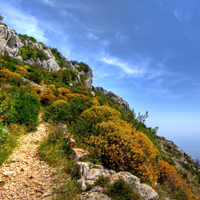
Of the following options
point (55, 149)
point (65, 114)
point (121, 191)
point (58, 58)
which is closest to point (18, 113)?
point (65, 114)

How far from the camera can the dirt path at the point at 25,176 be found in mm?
2994

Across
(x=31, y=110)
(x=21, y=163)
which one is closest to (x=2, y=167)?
(x=21, y=163)

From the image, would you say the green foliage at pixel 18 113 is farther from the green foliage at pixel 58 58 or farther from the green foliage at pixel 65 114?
the green foliage at pixel 58 58

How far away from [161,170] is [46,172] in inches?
249

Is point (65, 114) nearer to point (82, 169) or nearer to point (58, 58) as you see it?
point (82, 169)

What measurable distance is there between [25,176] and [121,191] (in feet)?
10.2

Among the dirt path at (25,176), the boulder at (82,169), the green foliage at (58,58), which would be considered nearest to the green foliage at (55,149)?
the dirt path at (25,176)

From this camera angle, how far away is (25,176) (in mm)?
3654

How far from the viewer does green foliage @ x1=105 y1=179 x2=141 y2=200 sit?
3.04 meters

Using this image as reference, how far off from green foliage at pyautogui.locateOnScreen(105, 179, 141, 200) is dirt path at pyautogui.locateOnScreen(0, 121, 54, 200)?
5.52 ft

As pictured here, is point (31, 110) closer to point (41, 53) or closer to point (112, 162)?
point (112, 162)

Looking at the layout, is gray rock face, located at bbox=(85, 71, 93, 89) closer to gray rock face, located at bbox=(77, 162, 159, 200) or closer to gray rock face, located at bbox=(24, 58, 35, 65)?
gray rock face, located at bbox=(24, 58, 35, 65)

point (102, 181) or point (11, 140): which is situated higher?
point (102, 181)

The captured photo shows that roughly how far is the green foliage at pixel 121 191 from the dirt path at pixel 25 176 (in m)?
1.68
